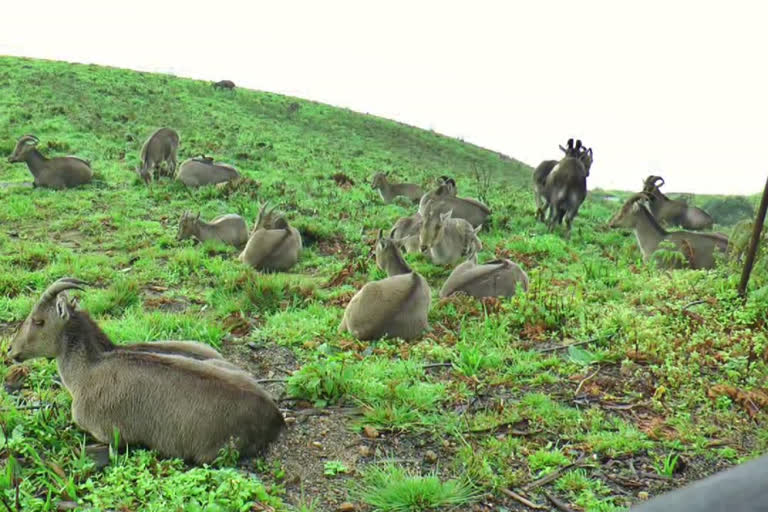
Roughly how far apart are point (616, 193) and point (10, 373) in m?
35.7

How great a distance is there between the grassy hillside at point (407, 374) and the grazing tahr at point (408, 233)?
51cm

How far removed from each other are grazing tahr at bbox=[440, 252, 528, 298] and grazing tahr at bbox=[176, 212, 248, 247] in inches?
186

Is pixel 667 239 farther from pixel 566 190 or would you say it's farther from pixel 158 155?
pixel 158 155

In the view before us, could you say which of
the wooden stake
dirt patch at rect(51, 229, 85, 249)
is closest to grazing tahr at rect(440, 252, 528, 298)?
the wooden stake

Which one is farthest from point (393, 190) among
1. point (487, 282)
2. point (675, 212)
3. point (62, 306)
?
point (62, 306)

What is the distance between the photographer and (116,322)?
23.2 feet

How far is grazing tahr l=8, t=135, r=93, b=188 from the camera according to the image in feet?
50.8

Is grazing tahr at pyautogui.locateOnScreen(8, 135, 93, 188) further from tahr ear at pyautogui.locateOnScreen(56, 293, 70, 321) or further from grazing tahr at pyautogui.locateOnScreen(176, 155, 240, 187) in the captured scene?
tahr ear at pyautogui.locateOnScreen(56, 293, 70, 321)

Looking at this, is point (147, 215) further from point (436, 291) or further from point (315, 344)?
point (315, 344)

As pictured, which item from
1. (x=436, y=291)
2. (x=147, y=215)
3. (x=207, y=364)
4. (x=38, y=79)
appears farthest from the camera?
(x=38, y=79)

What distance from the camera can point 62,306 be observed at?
16.6ft

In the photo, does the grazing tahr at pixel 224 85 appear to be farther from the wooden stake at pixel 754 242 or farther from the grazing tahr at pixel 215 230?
the wooden stake at pixel 754 242

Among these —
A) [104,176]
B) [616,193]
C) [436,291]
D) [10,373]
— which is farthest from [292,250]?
[616,193]

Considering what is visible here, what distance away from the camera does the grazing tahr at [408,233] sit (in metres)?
11.9
